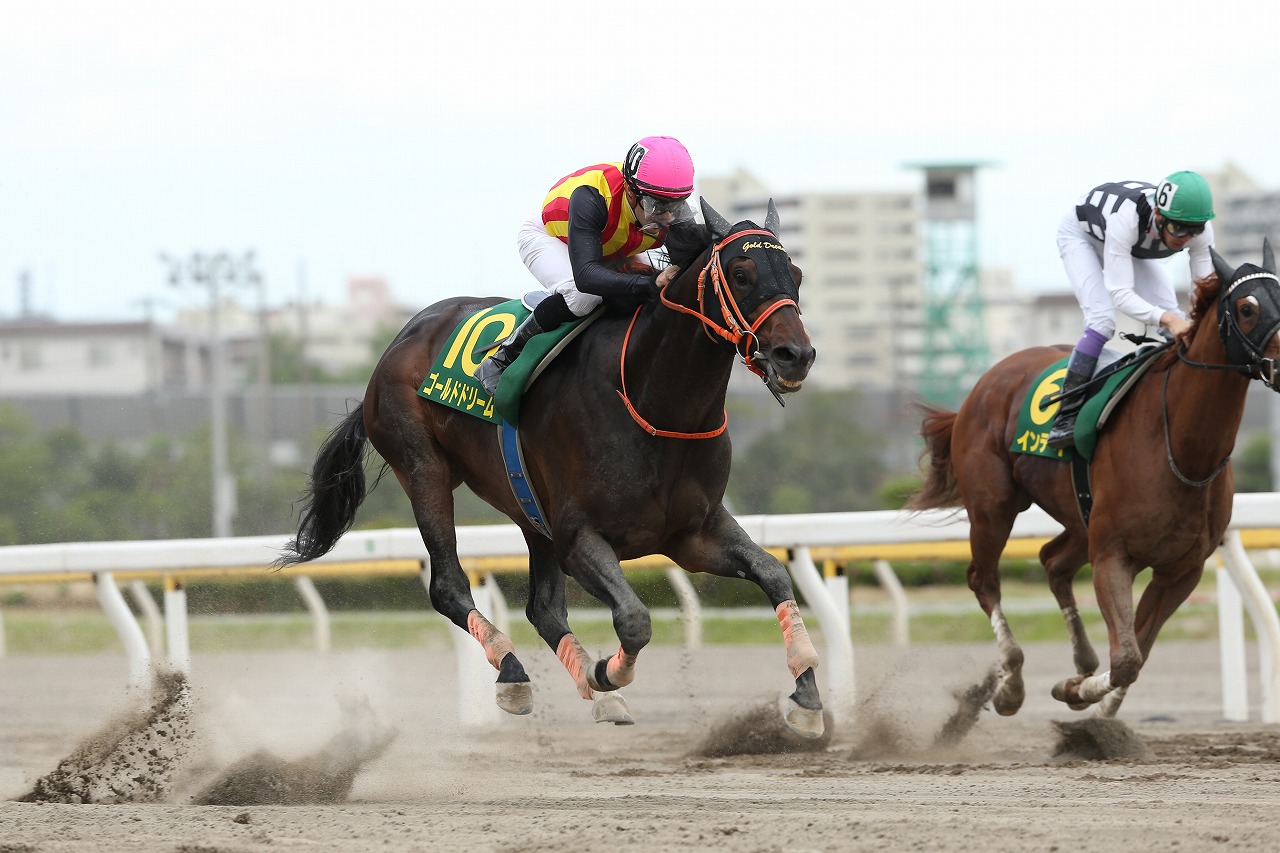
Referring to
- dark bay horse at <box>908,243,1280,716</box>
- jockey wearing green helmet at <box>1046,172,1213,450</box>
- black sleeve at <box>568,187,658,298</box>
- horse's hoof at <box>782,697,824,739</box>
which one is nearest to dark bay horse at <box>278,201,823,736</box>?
horse's hoof at <box>782,697,824,739</box>

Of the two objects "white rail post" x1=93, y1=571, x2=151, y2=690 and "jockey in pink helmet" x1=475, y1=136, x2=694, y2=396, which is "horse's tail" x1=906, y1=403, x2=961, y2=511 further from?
"white rail post" x1=93, y1=571, x2=151, y2=690

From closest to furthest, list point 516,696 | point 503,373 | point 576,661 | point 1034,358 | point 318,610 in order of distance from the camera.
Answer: point 516,696 < point 576,661 < point 503,373 < point 1034,358 < point 318,610

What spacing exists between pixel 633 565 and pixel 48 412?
38290 mm

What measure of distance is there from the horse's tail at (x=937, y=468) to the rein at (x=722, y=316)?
279cm

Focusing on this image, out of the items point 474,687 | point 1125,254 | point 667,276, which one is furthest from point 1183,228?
point 474,687

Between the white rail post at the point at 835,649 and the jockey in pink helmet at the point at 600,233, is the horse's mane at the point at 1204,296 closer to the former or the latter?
the jockey in pink helmet at the point at 600,233

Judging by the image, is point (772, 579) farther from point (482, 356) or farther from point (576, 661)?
point (482, 356)

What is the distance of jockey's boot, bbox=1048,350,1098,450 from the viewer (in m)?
6.50

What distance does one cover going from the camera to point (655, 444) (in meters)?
5.20

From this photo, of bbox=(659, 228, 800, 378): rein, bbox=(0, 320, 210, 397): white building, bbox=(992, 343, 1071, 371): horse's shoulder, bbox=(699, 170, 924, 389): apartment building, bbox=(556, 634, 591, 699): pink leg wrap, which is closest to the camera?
bbox=(659, 228, 800, 378): rein

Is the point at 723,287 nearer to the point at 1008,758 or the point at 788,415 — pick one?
the point at 1008,758

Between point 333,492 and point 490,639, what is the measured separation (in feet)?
4.99

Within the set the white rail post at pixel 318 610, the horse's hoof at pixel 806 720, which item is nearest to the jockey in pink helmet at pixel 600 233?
the horse's hoof at pixel 806 720

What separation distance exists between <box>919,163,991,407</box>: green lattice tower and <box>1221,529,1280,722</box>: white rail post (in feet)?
150
